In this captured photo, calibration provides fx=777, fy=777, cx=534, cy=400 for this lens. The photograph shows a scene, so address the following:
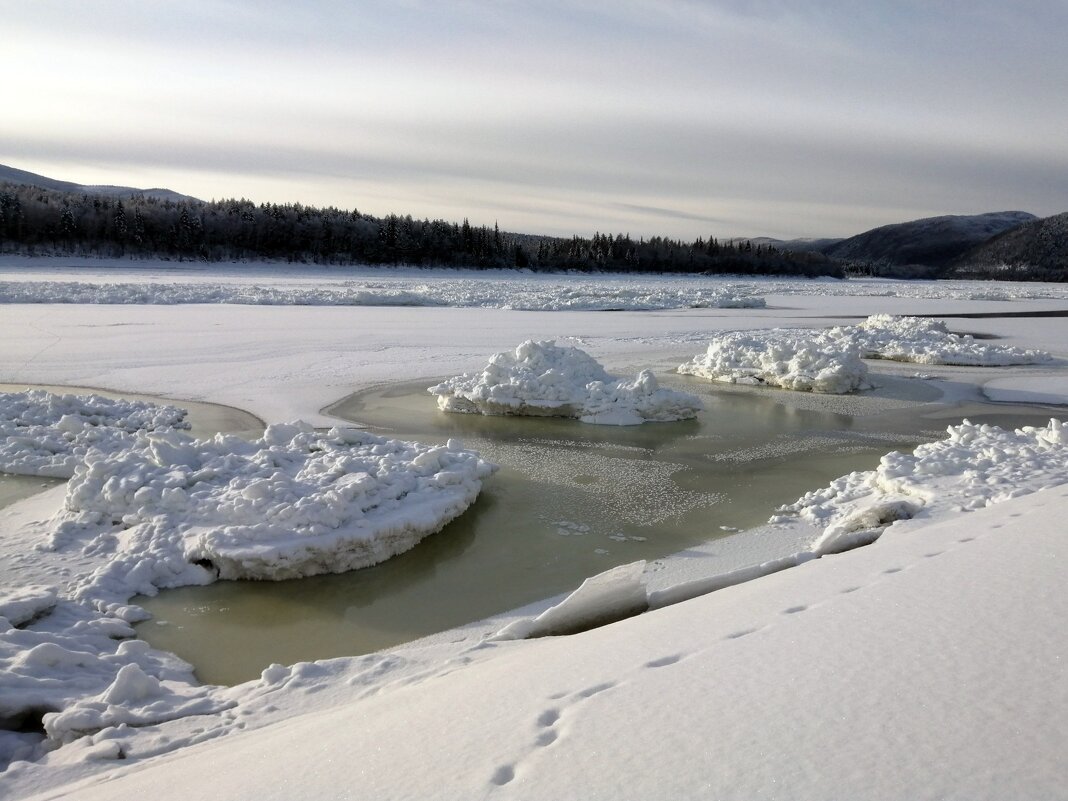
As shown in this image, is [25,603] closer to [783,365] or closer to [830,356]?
[783,365]

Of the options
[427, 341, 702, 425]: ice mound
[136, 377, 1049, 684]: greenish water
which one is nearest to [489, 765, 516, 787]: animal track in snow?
[136, 377, 1049, 684]: greenish water

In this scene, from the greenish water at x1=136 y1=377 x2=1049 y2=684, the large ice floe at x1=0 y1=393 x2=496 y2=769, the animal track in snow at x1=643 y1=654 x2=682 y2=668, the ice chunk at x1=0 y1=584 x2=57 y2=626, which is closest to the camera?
the animal track in snow at x1=643 y1=654 x2=682 y2=668

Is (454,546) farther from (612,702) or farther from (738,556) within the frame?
(612,702)

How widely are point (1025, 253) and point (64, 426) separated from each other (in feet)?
428

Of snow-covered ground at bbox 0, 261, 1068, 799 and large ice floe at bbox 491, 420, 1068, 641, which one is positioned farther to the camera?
large ice floe at bbox 491, 420, 1068, 641

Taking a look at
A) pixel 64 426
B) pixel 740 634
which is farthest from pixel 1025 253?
pixel 740 634

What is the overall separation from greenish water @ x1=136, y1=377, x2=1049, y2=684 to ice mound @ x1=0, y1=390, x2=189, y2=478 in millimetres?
2142

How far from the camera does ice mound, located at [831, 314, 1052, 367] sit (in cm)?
1419

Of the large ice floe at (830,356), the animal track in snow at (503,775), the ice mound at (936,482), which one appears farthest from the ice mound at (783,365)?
the animal track in snow at (503,775)

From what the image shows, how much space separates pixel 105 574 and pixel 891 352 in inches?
557

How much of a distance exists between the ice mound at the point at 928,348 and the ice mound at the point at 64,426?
10.5 metres

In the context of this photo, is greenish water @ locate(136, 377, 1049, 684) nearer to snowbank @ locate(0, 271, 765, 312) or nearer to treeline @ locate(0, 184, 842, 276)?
snowbank @ locate(0, 271, 765, 312)

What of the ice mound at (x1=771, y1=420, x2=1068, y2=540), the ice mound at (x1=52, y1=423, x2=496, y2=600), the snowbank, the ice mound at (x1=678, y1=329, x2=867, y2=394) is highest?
the snowbank

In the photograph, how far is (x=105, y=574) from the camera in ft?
14.8
